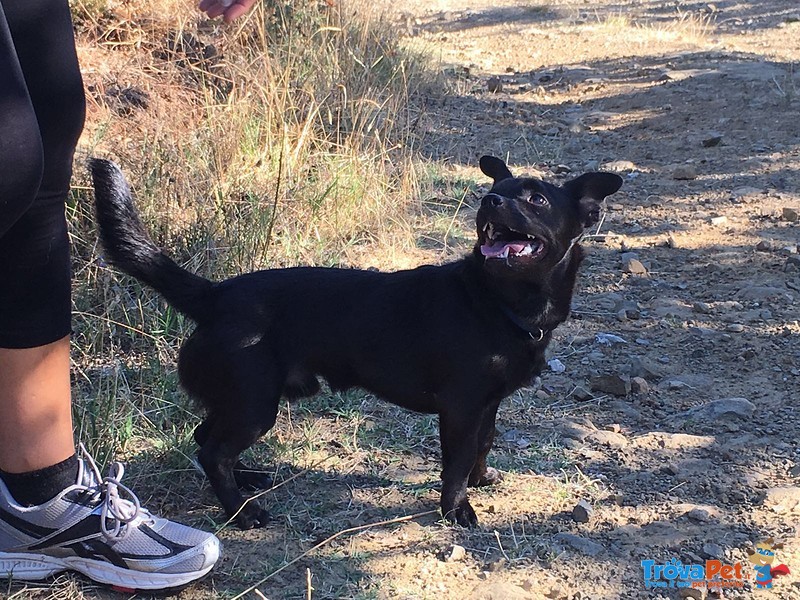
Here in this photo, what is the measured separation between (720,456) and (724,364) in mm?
771

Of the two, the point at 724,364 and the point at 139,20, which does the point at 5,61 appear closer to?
the point at 724,364

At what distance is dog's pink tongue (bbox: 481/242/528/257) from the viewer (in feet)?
8.54

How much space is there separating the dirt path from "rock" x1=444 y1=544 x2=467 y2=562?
2 centimetres

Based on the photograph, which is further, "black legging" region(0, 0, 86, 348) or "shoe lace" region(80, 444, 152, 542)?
"shoe lace" region(80, 444, 152, 542)

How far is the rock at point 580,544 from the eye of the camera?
2498mm

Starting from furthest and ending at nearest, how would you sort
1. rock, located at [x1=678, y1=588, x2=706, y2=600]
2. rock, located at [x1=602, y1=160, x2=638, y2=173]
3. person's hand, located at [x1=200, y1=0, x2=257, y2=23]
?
1. rock, located at [x1=602, y1=160, x2=638, y2=173]
2. rock, located at [x1=678, y1=588, x2=706, y2=600]
3. person's hand, located at [x1=200, y1=0, x2=257, y2=23]

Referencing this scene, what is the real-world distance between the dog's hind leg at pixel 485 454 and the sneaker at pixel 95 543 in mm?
917

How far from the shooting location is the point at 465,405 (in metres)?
2.63

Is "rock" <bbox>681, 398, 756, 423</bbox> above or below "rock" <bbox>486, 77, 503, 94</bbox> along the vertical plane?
below

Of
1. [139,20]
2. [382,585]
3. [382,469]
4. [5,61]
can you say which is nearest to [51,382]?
[5,61]

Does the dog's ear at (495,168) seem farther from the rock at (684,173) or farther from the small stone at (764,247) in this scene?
the rock at (684,173)

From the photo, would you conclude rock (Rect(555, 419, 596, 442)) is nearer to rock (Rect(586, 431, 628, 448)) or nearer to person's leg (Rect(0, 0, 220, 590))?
rock (Rect(586, 431, 628, 448))

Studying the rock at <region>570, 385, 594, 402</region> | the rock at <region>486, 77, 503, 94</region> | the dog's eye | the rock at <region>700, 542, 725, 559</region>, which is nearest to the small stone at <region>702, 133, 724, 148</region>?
the rock at <region>486, 77, 503, 94</region>

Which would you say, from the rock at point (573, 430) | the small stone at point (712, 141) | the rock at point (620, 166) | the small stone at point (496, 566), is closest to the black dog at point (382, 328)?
the small stone at point (496, 566)
